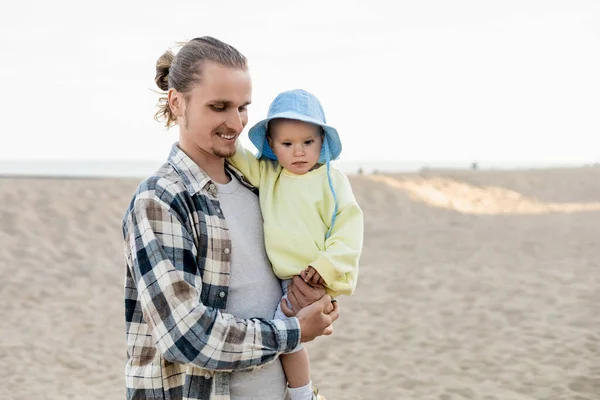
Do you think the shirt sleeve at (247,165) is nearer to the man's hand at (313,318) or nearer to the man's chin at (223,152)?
the man's chin at (223,152)

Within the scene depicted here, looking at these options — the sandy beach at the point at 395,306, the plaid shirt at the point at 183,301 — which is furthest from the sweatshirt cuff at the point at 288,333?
the sandy beach at the point at 395,306

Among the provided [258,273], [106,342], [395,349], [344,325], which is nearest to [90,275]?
[106,342]

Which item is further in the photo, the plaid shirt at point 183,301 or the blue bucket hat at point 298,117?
the blue bucket hat at point 298,117

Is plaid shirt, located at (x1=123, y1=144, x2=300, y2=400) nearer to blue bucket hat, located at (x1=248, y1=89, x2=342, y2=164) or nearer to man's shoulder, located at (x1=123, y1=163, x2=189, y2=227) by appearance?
man's shoulder, located at (x1=123, y1=163, x2=189, y2=227)

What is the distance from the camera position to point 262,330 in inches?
72.1

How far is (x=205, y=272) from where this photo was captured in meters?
1.86

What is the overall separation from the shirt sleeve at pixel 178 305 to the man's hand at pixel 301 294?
0.17 m

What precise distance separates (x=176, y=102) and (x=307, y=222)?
0.50 metres

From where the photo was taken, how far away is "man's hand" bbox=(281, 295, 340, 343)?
1.91 metres

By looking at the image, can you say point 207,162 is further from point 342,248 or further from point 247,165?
point 342,248

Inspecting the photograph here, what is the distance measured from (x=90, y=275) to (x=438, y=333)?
16.0ft

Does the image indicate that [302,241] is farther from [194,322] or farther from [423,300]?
[423,300]

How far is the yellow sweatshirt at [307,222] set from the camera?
199 centimetres

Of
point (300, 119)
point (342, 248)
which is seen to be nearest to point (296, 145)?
point (300, 119)
